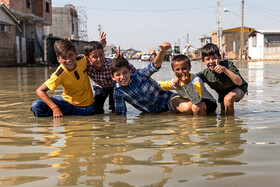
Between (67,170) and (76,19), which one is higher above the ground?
(76,19)

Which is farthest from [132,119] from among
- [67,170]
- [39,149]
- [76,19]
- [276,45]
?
[76,19]

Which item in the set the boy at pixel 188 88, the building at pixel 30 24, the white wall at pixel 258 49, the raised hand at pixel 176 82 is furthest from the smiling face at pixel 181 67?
the white wall at pixel 258 49

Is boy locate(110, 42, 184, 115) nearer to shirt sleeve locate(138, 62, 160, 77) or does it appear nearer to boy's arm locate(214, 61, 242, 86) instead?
shirt sleeve locate(138, 62, 160, 77)

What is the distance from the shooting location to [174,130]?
3197 millimetres

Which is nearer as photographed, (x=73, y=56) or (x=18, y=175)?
(x=18, y=175)

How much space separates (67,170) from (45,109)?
2.63 m

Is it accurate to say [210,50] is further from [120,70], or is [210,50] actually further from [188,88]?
[120,70]

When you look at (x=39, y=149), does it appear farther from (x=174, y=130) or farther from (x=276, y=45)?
(x=276, y=45)

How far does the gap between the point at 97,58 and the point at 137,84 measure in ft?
2.25

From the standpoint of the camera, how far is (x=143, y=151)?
7.79ft

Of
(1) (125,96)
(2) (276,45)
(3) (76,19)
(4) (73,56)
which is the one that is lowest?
(1) (125,96)

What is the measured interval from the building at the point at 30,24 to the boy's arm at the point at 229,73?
23145 millimetres

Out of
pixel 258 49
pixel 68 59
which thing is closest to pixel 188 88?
pixel 68 59

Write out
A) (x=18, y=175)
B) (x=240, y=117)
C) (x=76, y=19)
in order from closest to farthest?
(x=18, y=175) < (x=240, y=117) < (x=76, y=19)
